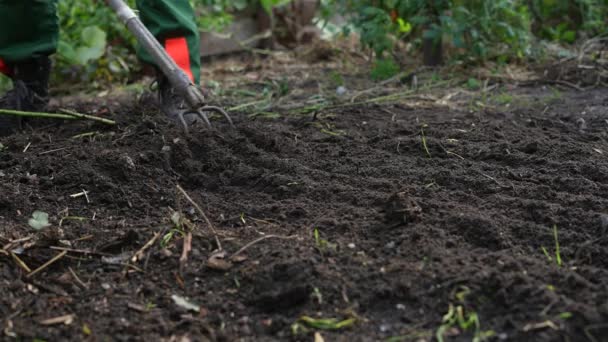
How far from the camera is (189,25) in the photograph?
2.93 meters

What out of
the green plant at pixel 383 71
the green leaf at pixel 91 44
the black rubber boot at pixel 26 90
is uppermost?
the black rubber boot at pixel 26 90

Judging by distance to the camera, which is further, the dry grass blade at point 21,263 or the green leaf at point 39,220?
the green leaf at point 39,220

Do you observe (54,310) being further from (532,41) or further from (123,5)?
(532,41)

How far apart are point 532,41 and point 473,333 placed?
324 centimetres

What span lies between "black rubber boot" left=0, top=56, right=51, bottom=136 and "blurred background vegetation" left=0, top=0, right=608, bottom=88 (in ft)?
3.81

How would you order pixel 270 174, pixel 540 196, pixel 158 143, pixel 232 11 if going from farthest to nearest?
pixel 232 11 → pixel 158 143 → pixel 270 174 → pixel 540 196

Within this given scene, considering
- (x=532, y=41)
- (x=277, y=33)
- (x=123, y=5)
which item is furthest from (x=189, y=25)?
(x=277, y=33)

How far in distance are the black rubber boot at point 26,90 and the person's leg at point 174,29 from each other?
1.47 feet

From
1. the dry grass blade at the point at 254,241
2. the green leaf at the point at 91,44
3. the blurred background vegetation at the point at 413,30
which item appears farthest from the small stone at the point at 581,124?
the green leaf at the point at 91,44

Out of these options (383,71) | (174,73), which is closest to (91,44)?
(383,71)

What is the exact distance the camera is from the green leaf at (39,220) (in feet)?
6.09

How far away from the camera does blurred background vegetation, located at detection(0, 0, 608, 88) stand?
12.7 feet

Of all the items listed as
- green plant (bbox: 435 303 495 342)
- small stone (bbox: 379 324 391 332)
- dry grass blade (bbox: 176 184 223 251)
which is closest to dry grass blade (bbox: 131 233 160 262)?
dry grass blade (bbox: 176 184 223 251)

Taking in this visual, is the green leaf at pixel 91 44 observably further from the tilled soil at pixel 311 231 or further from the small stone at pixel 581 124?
the small stone at pixel 581 124
